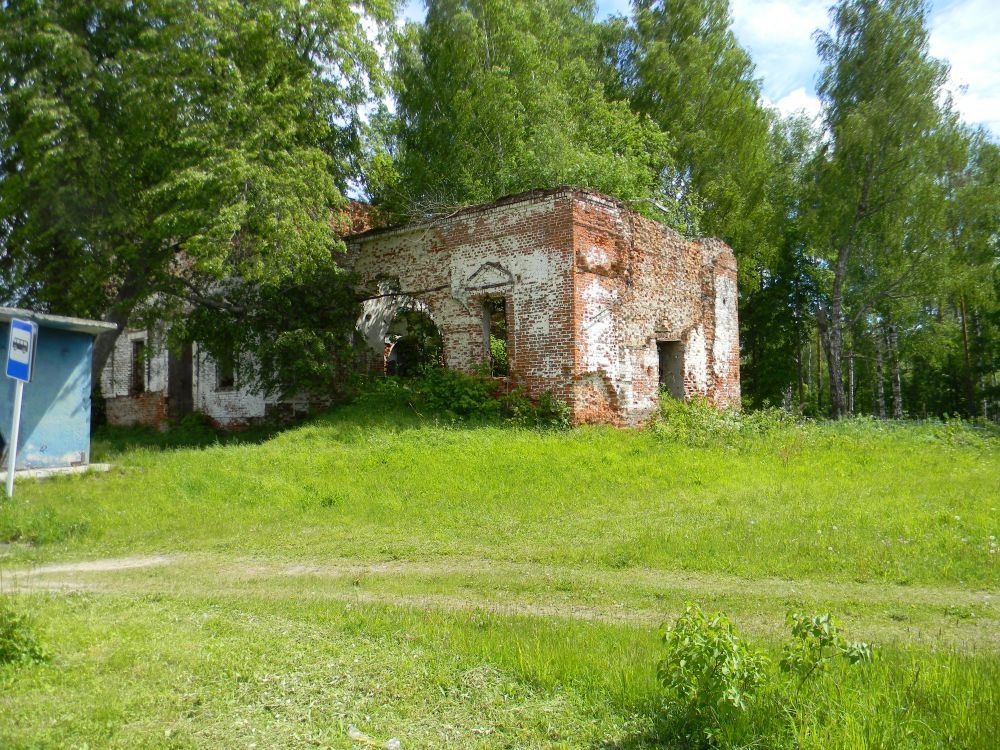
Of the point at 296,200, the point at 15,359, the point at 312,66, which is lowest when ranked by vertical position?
the point at 15,359

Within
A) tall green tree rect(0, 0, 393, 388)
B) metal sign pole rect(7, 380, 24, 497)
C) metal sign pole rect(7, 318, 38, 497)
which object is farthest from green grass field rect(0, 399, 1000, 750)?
tall green tree rect(0, 0, 393, 388)

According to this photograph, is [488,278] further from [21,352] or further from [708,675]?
[708,675]

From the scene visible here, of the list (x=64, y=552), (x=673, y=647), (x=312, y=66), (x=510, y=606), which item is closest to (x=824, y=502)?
(x=510, y=606)

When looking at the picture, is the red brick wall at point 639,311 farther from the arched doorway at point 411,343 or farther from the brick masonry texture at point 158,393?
the brick masonry texture at point 158,393

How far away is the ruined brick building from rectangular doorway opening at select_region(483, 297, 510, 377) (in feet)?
0.18

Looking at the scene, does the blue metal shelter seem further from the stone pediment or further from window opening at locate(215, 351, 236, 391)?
window opening at locate(215, 351, 236, 391)

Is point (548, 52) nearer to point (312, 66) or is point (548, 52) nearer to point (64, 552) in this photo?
point (312, 66)

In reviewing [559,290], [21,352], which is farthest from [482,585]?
[559,290]

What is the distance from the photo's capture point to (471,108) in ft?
70.5

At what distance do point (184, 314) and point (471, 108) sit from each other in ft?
33.7

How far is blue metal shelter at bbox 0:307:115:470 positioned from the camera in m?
11.0

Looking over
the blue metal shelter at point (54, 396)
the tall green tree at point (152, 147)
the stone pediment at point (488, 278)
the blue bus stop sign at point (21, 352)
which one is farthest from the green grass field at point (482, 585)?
the tall green tree at point (152, 147)

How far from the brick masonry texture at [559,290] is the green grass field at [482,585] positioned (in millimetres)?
1780

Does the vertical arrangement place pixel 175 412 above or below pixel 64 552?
above
